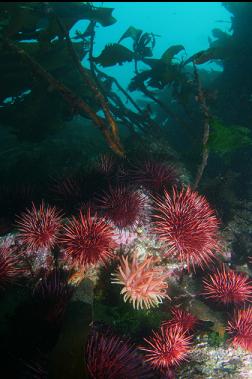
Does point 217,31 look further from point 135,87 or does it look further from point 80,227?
point 80,227

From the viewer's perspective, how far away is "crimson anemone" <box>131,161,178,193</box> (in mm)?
6328

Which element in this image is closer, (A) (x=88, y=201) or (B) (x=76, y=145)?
(A) (x=88, y=201)

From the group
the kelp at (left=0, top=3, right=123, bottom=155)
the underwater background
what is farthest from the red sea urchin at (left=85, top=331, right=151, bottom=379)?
the kelp at (left=0, top=3, right=123, bottom=155)

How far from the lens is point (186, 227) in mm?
5262

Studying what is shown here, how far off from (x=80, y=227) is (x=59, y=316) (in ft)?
4.78

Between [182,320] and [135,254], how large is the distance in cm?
147

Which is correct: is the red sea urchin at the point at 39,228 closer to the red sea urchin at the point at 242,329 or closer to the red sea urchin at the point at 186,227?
the red sea urchin at the point at 186,227

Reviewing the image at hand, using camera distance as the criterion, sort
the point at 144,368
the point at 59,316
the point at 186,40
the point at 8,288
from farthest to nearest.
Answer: the point at 186,40
the point at 8,288
the point at 59,316
the point at 144,368

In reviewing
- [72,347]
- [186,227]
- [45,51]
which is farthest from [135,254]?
[45,51]

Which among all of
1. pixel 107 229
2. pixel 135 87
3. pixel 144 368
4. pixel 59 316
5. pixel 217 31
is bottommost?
pixel 144 368

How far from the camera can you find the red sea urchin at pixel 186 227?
5.27 meters

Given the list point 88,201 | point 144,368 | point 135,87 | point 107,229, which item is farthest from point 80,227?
point 135,87

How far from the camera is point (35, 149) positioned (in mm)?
10414

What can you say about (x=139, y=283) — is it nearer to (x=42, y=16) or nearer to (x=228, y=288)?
(x=228, y=288)
